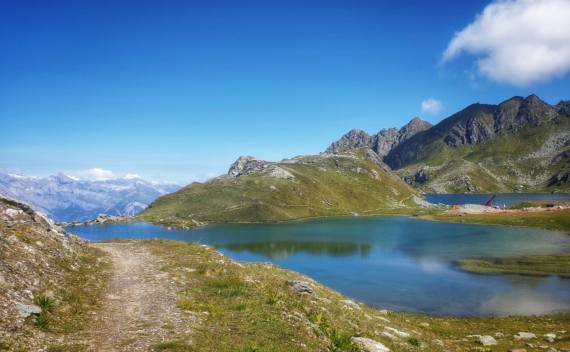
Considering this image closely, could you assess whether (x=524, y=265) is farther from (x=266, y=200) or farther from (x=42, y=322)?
(x=266, y=200)

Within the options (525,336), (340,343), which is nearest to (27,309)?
(340,343)

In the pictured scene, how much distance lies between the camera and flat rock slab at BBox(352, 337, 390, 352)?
15664 millimetres

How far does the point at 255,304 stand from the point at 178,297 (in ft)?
17.2

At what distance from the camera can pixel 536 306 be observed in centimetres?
3853

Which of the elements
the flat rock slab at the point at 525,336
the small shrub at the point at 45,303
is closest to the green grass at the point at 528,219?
the flat rock slab at the point at 525,336

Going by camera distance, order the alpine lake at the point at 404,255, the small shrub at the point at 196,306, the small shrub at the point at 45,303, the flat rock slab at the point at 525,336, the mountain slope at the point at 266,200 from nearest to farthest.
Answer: the small shrub at the point at 45,303
the small shrub at the point at 196,306
the flat rock slab at the point at 525,336
the alpine lake at the point at 404,255
the mountain slope at the point at 266,200

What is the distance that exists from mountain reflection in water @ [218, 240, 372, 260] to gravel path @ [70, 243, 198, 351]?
164ft

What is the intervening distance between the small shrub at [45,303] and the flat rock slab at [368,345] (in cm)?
1613

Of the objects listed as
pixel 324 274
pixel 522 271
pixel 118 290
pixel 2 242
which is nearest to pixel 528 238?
pixel 522 271

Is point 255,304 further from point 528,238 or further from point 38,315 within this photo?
point 528,238

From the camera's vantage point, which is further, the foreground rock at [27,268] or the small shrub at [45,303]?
the small shrub at [45,303]

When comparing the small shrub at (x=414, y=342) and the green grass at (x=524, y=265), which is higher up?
the small shrub at (x=414, y=342)

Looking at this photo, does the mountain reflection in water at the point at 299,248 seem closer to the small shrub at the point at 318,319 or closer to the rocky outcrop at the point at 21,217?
the rocky outcrop at the point at 21,217

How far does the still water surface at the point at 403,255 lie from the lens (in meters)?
41.6
